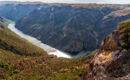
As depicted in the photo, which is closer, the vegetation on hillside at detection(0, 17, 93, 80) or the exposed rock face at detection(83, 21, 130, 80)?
the exposed rock face at detection(83, 21, 130, 80)

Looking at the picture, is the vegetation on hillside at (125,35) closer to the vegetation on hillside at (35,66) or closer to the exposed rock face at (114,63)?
the exposed rock face at (114,63)

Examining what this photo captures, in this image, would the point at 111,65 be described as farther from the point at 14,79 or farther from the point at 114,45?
the point at 14,79

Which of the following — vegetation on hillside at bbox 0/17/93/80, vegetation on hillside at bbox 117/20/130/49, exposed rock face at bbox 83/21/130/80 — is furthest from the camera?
vegetation on hillside at bbox 0/17/93/80

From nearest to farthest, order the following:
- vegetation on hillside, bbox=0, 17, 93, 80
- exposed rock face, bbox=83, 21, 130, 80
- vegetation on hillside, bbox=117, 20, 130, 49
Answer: exposed rock face, bbox=83, 21, 130, 80 → vegetation on hillside, bbox=117, 20, 130, 49 → vegetation on hillside, bbox=0, 17, 93, 80

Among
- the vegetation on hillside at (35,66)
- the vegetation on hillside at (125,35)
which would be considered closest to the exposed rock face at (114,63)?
the vegetation on hillside at (125,35)

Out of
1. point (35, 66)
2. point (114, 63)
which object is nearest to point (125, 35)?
point (114, 63)

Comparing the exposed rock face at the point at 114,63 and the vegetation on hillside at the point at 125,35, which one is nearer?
the exposed rock face at the point at 114,63

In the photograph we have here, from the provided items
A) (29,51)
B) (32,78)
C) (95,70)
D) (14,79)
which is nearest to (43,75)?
(32,78)

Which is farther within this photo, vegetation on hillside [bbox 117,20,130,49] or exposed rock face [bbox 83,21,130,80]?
vegetation on hillside [bbox 117,20,130,49]

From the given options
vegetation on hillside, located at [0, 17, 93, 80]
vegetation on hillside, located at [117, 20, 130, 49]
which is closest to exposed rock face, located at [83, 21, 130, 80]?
vegetation on hillside, located at [117, 20, 130, 49]

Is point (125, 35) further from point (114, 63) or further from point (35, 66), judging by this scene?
point (35, 66)

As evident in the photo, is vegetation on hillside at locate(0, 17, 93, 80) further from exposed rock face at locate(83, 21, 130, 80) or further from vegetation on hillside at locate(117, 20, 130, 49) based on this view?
vegetation on hillside at locate(117, 20, 130, 49)

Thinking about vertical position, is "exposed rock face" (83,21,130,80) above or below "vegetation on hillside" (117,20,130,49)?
below
